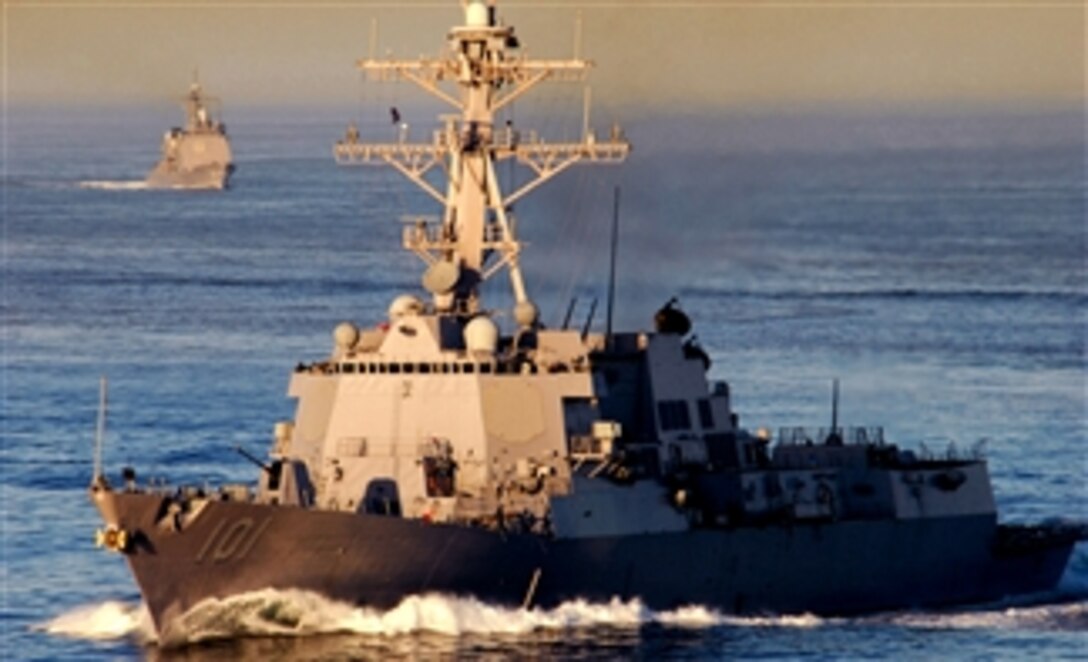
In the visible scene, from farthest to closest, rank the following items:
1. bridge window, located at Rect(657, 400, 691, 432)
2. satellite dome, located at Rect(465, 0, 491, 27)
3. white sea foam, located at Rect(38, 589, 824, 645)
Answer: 1. bridge window, located at Rect(657, 400, 691, 432)
2. satellite dome, located at Rect(465, 0, 491, 27)
3. white sea foam, located at Rect(38, 589, 824, 645)

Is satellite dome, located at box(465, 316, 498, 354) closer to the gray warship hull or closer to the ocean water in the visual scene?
the ocean water

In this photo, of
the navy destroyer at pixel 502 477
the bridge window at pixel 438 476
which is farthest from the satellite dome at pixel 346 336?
the bridge window at pixel 438 476

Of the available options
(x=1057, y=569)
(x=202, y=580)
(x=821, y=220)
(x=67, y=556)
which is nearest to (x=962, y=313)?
(x=821, y=220)

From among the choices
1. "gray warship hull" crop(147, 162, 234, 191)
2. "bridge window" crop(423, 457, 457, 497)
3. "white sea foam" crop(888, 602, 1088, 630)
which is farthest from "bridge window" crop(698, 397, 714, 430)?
"gray warship hull" crop(147, 162, 234, 191)

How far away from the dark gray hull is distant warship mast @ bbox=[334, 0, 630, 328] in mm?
3854

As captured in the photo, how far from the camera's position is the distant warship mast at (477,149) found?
49875 mm

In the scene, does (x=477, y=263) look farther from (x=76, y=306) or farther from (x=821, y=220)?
(x=821, y=220)

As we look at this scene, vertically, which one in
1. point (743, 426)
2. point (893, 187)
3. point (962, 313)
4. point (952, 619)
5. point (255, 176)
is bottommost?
point (952, 619)

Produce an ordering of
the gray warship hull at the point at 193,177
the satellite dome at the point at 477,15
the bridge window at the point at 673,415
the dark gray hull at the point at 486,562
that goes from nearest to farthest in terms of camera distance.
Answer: the dark gray hull at the point at 486,562 → the satellite dome at the point at 477,15 → the bridge window at the point at 673,415 → the gray warship hull at the point at 193,177

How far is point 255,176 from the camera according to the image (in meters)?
182

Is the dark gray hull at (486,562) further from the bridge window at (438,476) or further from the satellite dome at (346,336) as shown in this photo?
the satellite dome at (346,336)

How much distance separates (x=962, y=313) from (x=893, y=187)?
1312 inches

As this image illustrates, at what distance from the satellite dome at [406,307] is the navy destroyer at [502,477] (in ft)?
0.14

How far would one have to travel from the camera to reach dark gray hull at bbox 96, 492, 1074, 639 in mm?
45656
